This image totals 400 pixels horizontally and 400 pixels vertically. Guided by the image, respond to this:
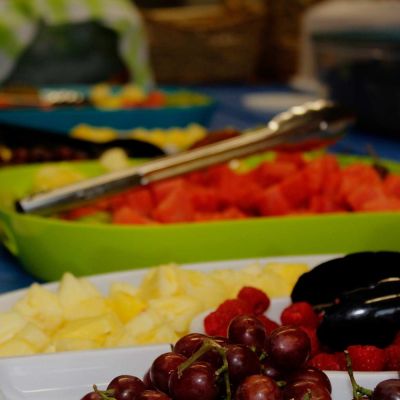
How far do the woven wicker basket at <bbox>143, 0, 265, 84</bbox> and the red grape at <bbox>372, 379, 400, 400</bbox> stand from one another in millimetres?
3100

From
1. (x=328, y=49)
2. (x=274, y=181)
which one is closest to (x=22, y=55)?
(x=328, y=49)

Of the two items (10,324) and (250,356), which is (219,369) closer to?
(250,356)

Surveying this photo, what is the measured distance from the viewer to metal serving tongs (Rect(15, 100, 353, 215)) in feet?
3.24

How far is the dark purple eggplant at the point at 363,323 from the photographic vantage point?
2.04 ft

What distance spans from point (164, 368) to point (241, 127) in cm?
148

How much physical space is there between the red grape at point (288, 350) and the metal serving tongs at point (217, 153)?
0.49 metres

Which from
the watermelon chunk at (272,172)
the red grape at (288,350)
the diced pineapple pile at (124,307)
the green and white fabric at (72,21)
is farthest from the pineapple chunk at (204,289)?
the green and white fabric at (72,21)

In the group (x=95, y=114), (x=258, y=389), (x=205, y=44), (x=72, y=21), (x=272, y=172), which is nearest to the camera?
(x=258, y=389)

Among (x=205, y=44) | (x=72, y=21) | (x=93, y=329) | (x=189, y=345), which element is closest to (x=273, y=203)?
(x=93, y=329)

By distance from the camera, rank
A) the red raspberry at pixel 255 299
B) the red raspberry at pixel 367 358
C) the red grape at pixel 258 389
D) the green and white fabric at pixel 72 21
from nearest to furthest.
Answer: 1. the red grape at pixel 258 389
2. the red raspberry at pixel 367 358
3. the red raspberry at pixel 255 299
4. the green and white fabric at pixel 72 21

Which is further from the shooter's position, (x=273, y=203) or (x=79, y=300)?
(x=273, y=203)

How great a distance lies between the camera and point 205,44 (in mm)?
3646

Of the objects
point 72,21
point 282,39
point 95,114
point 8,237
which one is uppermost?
point 8,237

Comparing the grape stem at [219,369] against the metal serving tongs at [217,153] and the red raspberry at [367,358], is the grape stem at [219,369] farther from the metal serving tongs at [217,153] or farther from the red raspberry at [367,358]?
the metal serving tongs at [217,153]
